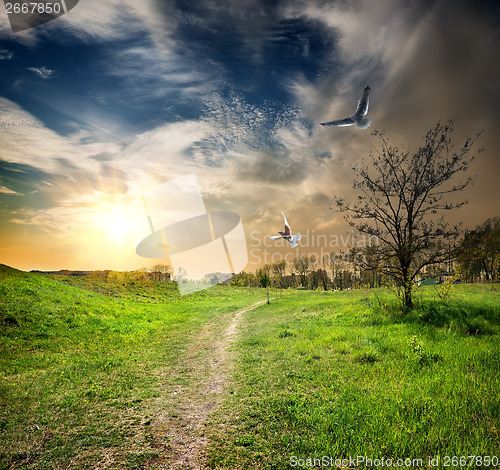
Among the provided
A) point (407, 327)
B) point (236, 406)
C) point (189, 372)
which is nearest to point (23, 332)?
point (189, 372)

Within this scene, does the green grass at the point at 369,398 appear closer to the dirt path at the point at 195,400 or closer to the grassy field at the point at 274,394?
the grassy field at the point at 274,394

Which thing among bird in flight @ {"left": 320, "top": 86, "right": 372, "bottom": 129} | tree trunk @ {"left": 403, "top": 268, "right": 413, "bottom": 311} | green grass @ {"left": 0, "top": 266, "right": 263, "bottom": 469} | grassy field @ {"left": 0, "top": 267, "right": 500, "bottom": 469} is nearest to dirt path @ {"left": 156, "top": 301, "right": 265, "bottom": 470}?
grassy field @ {"left": 0, "top": 267, "right": 500, "bottom": 469}

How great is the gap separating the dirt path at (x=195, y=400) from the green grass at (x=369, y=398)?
39cm

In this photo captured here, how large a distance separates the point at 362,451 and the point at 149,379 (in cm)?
650

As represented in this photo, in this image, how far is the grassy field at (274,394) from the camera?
14.2 feet

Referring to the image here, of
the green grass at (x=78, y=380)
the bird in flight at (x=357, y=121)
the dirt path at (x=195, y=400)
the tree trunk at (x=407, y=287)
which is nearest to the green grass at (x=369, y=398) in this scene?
the dirt path at (x=195, y=400)

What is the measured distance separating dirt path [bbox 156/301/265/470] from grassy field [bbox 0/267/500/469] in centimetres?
8

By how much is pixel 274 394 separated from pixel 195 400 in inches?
80.4

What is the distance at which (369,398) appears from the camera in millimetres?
5555

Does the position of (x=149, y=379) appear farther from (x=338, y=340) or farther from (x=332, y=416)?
(x=338, y=340)

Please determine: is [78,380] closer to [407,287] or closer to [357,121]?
[407,287]

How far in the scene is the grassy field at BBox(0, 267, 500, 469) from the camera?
432 centimetres

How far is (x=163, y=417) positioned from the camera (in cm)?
575

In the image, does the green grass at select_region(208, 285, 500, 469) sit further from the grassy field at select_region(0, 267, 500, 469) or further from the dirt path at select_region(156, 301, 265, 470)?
the dirt path at select_region(156, 301, 265, 470)
